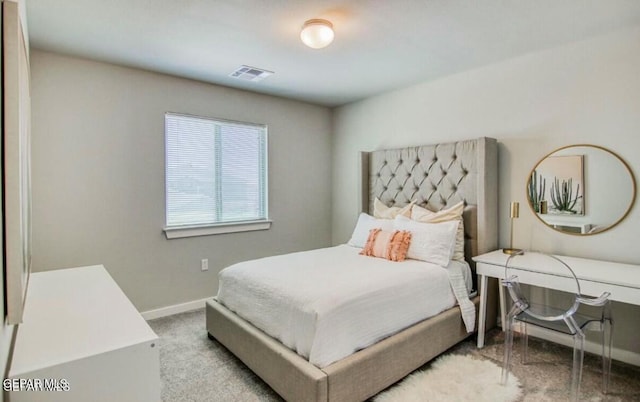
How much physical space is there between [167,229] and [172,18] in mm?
1946

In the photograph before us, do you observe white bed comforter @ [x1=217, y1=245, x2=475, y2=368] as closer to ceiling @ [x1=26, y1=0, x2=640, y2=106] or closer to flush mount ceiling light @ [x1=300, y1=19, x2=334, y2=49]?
flush mount ceiling light @ [x1=300, y1=19, x2=334, y2=49]

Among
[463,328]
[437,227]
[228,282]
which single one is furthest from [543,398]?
[228,282]

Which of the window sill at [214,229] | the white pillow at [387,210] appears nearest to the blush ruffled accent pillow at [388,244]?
the white pillow at [387,210]

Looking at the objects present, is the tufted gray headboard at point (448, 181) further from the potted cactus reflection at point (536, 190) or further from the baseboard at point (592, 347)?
the baseboard at point (592, 347)

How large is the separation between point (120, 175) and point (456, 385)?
3222mm

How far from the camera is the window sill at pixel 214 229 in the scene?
339 centimetres

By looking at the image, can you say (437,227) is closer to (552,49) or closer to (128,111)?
(552,49)

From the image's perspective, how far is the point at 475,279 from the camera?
3.03 m

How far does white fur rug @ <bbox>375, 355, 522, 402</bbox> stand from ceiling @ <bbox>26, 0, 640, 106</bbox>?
2.38 meters

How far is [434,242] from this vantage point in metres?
2.77

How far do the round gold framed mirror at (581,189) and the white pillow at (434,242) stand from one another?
2.48 ft

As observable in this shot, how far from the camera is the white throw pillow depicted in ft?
9.64

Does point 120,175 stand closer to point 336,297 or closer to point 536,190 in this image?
point 336,297

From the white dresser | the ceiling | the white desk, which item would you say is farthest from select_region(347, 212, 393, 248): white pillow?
the white dresser
